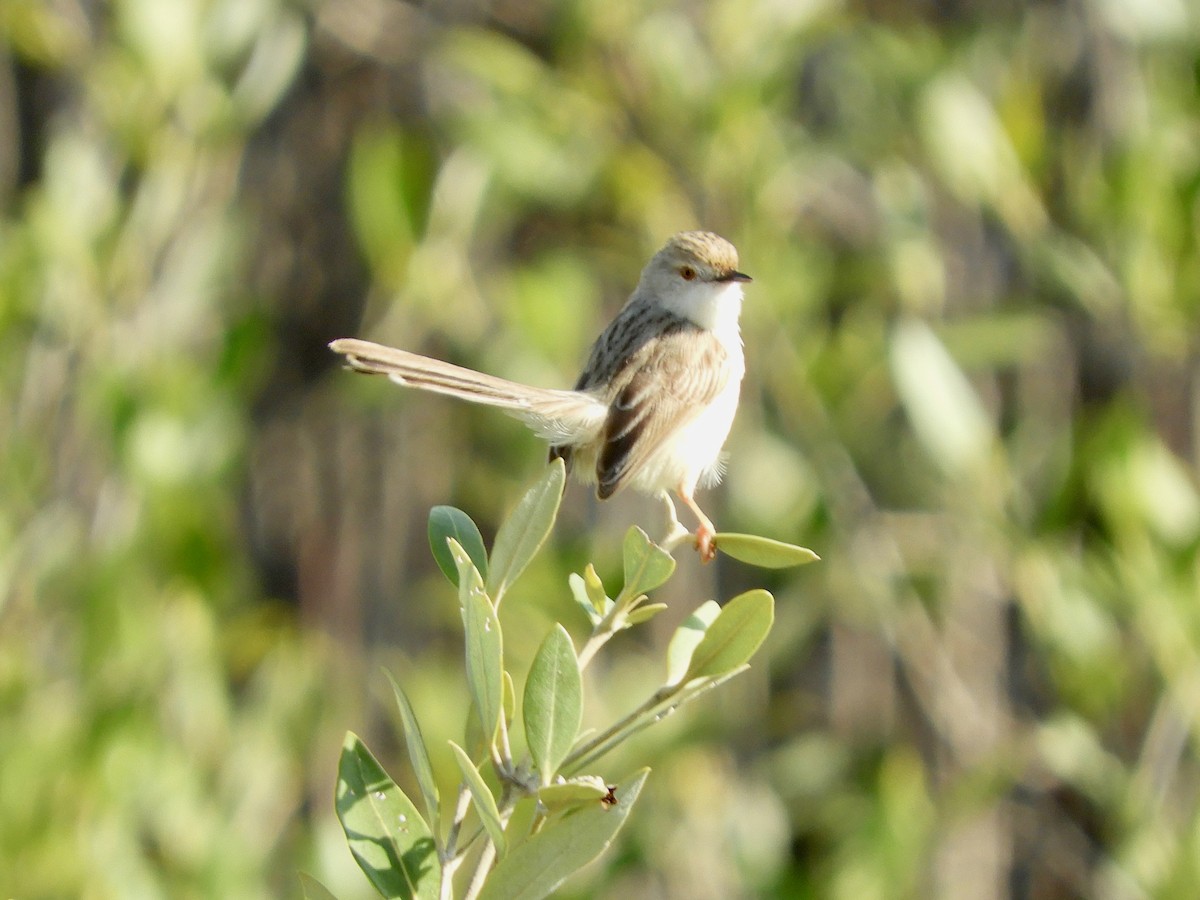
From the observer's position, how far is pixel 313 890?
1.54 m

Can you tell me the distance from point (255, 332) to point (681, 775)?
2.09 meters

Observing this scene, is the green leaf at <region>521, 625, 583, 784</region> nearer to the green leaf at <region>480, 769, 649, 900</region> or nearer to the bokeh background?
the green leaf at <region>480, 769, 649, 900</region>

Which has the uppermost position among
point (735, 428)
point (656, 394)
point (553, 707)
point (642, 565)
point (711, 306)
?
point (642, 565)

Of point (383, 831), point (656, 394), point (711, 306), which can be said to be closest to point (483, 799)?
point (383, 831)

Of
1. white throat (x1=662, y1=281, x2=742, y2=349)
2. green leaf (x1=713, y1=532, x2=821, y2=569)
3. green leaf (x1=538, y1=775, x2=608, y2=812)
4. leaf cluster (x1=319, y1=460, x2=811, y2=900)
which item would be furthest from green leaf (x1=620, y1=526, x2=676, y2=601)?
white throat (x1=662, y1=281, x2=742, y2=349)

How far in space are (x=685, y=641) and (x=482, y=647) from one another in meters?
0.33

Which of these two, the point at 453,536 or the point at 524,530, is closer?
the point at 524,530

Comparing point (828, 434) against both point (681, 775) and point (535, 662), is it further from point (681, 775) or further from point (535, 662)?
point (535, 662)

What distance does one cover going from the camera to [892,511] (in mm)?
5895

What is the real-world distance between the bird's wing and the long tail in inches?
2.9

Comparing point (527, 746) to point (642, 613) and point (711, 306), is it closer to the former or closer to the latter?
point (642, 613)

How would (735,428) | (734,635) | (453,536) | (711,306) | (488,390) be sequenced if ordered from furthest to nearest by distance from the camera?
(735,428) → (711,306) → (488,390) → (453,536) → (734,635)

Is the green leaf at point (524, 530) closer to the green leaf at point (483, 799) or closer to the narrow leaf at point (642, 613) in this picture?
the narrow leaf at point (642, 613)

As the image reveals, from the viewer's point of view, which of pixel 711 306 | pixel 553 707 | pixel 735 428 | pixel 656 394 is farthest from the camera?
pixel 735 428
